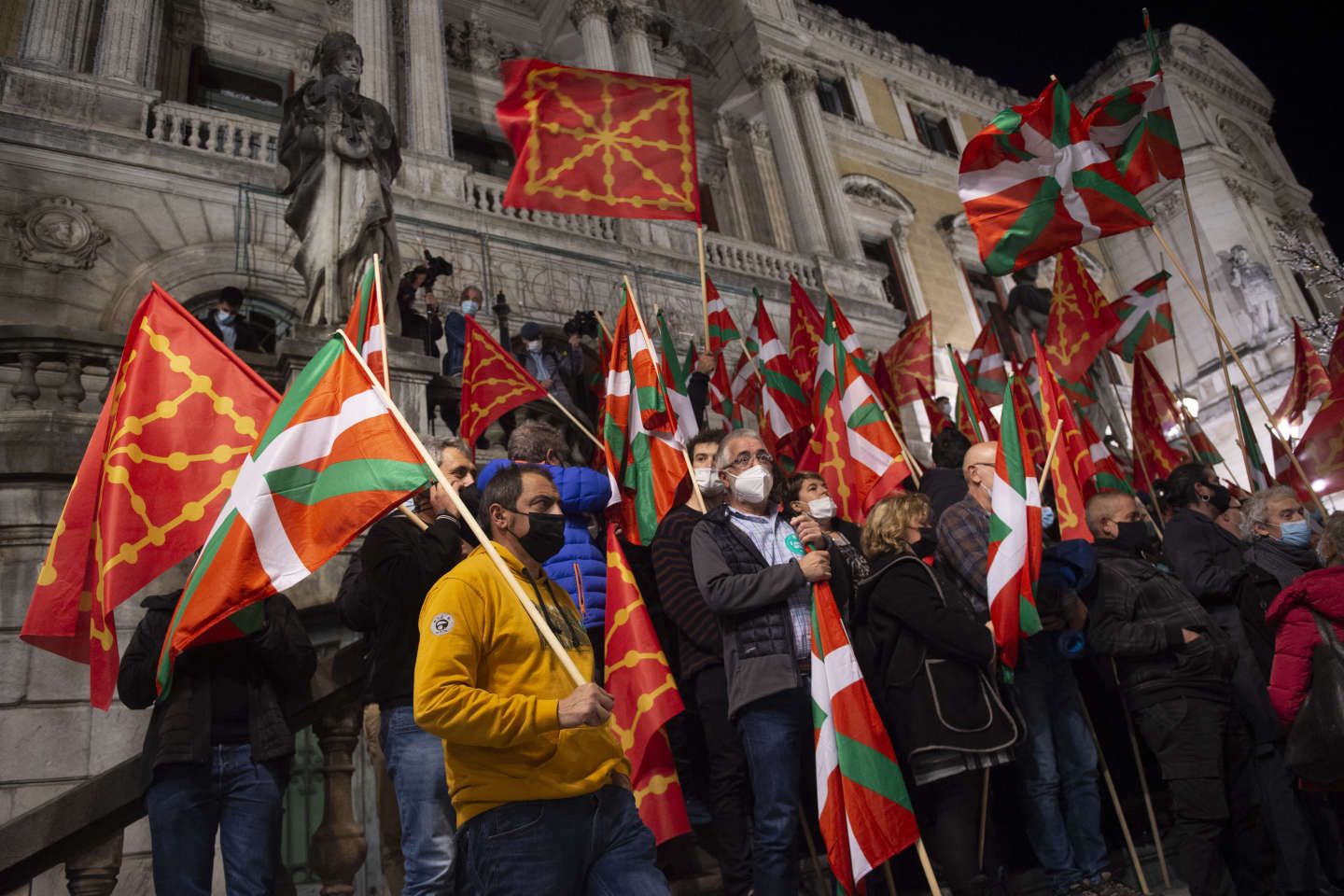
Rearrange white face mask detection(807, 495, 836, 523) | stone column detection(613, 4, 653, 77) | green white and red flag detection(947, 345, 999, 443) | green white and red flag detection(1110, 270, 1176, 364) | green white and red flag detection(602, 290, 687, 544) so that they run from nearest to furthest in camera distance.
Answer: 1. white face mask detection(807, 495, 836, 523)
2. green white and red flag detection(602, 290, 687, 544)
3. green white and red flag detection(947, 345, 999, 443)
4. green white and red flag detection(1110, 270, 1176, 364)
5. stone column detection(613, 4, 653, 77)

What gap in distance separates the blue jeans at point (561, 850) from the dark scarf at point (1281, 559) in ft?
10.6

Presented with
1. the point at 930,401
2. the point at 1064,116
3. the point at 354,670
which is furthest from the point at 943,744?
the point at 930,401

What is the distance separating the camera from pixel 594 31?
16.5 metres

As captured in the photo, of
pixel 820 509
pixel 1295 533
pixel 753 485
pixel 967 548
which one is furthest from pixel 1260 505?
pixel 753 485

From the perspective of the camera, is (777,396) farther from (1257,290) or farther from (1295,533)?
(1257,290)

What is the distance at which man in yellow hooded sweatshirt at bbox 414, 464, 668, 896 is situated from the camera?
1.98 metres

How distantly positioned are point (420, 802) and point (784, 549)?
4.99ft

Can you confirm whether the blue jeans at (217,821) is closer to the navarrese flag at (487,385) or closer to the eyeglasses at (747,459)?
the eyeglasses at (747,459)

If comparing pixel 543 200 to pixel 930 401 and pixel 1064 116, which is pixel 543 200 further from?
pixel 930 401

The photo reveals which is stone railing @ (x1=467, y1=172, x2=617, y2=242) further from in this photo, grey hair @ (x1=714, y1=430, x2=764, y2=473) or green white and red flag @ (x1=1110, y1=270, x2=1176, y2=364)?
grey hair @ (x1=714, y1=430, x2=764, y2=473)

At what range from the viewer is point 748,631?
3074 mm

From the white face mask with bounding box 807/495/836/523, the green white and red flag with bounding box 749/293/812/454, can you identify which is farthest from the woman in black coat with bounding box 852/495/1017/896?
the green white and red flag with bounding box 749/293/812/454

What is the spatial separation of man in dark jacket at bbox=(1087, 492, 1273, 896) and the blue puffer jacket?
6.62 feet

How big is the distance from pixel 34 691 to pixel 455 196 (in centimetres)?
983
